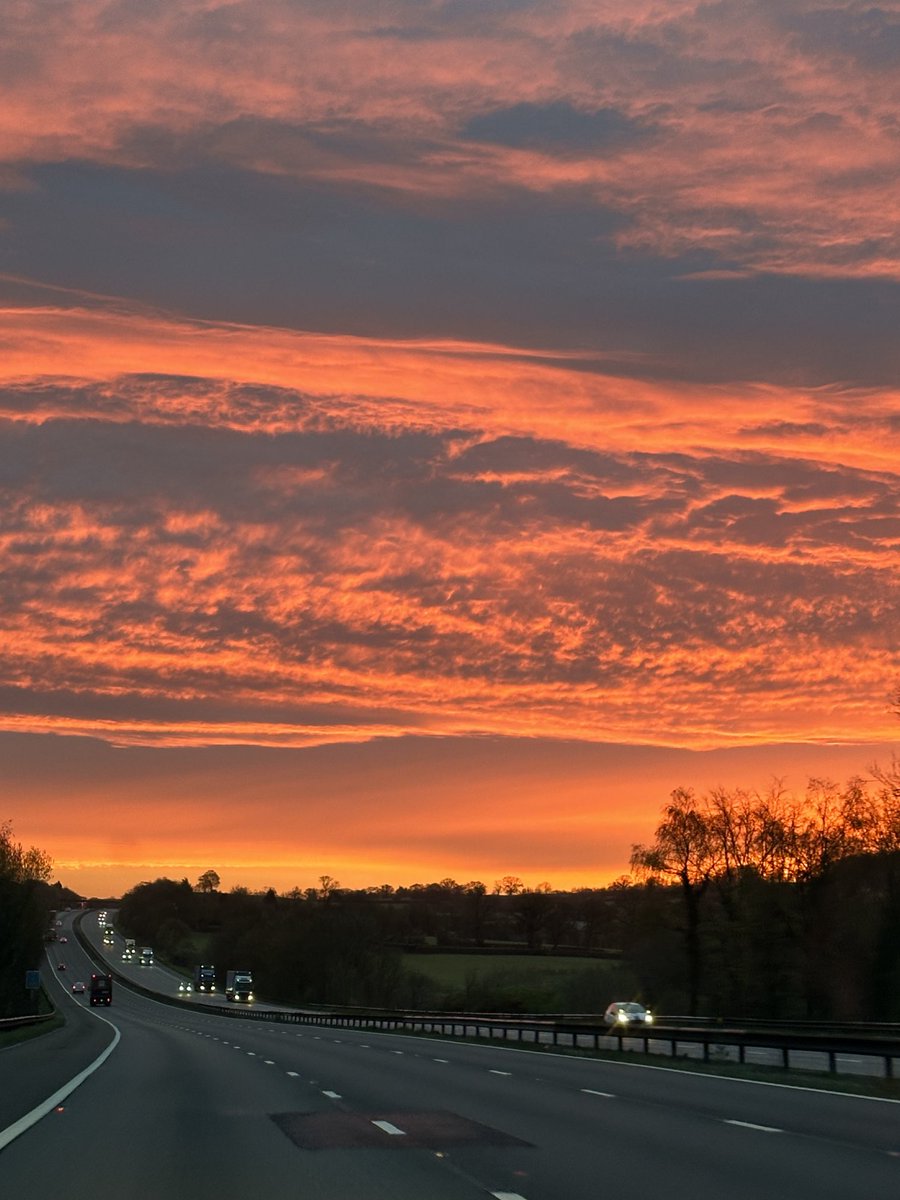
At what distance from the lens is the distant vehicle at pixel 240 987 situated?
550ft

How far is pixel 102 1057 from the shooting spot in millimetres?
40656

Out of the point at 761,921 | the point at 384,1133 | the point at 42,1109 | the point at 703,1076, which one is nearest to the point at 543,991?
the point at 761,921

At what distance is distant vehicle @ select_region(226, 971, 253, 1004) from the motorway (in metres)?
139

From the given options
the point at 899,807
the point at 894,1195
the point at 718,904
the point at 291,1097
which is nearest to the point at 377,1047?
the point at 291,1097

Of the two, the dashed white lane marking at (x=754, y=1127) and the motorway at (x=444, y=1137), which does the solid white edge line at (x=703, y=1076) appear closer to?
the motorway at (x=444, y=1137)

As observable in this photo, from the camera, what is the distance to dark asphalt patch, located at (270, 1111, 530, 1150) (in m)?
16.8

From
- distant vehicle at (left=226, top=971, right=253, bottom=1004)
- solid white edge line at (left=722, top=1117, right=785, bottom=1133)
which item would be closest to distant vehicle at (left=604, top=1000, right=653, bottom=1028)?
solid white edge line at (left=722, top=1117, right=785, bottom=1133)

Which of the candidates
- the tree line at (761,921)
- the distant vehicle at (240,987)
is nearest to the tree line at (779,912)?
the tree line at (761,921)

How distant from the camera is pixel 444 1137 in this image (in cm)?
1764

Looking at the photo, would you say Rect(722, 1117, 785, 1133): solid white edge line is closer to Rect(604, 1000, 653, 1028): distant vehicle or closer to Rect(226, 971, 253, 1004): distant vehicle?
Rect(604, 1000, 653, 1028): distant vehicle

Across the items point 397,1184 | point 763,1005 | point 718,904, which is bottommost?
point 397,1184

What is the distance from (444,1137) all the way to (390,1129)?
4.37 feet

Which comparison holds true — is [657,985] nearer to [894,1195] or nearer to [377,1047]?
[377,1047]

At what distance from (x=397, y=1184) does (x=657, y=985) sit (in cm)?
8519
